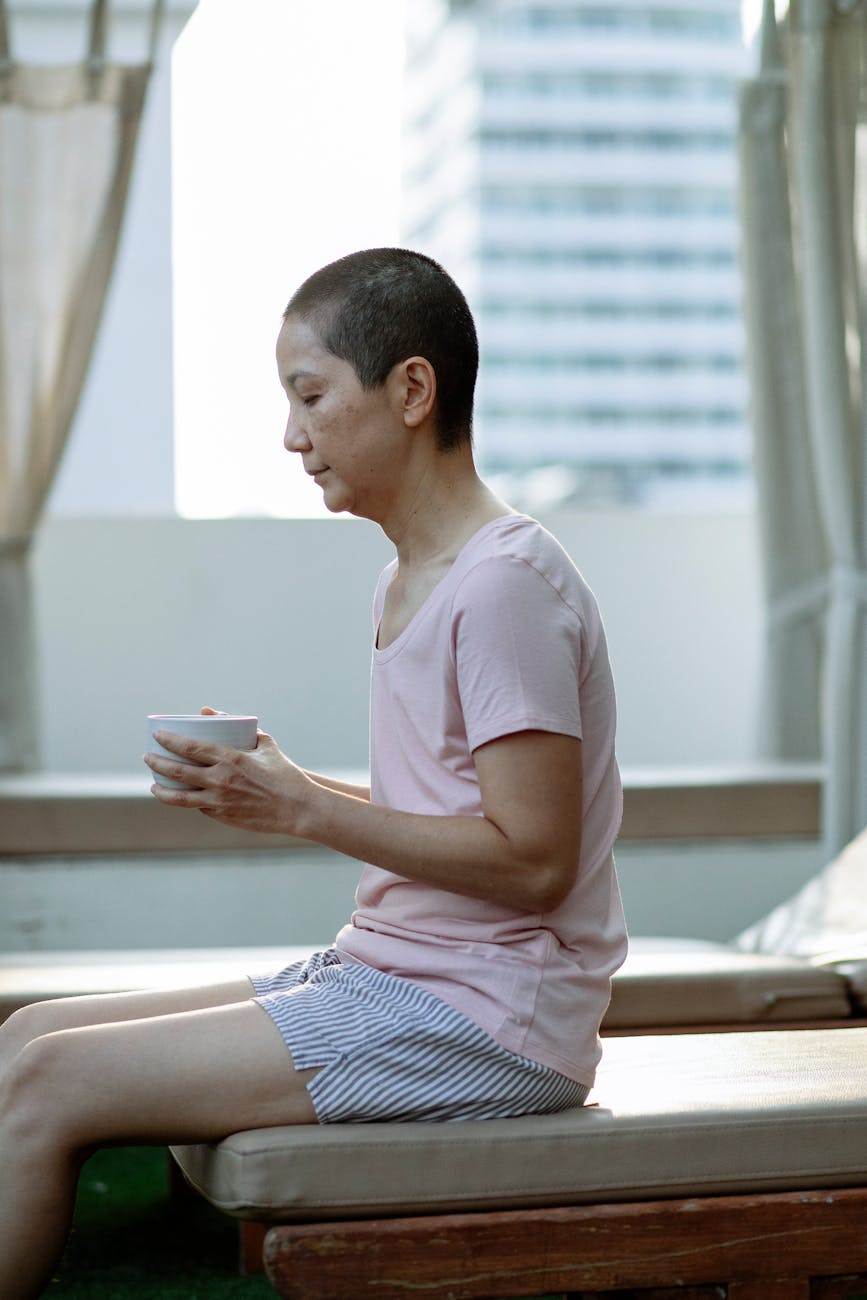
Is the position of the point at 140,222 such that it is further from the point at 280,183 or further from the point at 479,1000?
the point at 479,1000

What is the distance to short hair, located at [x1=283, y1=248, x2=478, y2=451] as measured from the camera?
1430 mm

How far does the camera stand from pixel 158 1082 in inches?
52.1

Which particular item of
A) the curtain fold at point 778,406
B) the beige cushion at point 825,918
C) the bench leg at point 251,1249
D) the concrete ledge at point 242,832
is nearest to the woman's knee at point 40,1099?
the bench leg at point 251,1249

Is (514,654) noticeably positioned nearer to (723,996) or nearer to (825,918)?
(723,996)

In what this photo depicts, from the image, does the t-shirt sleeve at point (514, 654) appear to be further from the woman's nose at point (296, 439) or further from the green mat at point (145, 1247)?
the green mat at point (145, 1247)

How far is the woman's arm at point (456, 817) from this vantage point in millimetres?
1323

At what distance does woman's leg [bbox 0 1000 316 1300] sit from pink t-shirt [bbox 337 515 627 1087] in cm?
16

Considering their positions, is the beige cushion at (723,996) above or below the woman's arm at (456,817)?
below

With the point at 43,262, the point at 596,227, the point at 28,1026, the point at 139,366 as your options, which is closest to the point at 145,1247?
the point at 28,1026

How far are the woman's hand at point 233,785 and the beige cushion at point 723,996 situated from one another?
3.52 feet

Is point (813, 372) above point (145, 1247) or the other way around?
above

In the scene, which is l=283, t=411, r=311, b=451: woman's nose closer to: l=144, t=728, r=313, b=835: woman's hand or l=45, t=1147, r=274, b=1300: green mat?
l=144, t=728, r=313, b=835: woman's hand

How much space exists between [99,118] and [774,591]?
1927mm

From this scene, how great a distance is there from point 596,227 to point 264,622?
5.12 ft
